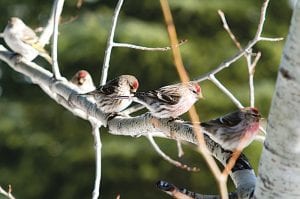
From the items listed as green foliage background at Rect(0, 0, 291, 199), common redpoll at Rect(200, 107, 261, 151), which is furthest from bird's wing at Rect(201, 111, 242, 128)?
green foliage background at Rect(0, 0, 291, 199)

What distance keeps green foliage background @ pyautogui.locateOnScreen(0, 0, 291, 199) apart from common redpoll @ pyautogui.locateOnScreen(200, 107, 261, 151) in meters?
5.68

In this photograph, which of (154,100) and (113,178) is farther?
(113,178)

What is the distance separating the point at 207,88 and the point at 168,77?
824mm

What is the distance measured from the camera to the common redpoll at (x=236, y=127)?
3.18 m

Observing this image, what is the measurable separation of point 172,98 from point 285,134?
7.88 ft

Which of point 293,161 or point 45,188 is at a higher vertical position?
point 45,188

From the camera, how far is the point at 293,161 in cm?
165

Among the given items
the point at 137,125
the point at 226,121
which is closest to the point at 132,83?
the point at 226,121

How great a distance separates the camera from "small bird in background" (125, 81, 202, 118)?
3.81 m

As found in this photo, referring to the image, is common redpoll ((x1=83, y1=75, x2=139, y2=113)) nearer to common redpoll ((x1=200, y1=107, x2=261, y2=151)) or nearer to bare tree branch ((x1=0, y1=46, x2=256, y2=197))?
bare tree branch ((x1=0, y1=46, x2=256, y2=197))

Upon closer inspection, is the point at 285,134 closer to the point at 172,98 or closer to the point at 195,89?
the point at 172,98

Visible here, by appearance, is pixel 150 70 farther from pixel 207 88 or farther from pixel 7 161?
pixel 7 161

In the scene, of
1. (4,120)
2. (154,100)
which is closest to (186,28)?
(4,120)

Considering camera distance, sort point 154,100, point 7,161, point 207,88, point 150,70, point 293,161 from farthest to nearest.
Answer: point 7,161
point 150,70
point 207,88
point 154,100
point 293,161
